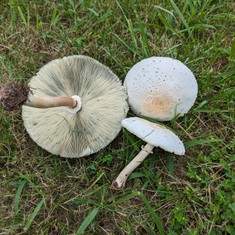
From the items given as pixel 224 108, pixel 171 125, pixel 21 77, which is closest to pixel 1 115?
pixel 21 77

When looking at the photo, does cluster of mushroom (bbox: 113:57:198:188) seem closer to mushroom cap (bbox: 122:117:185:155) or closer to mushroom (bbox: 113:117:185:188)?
mushroom (bbox: 113:117:185:188)

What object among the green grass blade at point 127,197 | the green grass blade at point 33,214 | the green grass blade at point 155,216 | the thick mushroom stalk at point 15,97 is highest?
the thick mushroom stalk at point 15,97

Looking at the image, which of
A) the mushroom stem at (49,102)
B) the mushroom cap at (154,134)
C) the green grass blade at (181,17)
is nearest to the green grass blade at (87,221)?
the mushroom cap at (154,134)

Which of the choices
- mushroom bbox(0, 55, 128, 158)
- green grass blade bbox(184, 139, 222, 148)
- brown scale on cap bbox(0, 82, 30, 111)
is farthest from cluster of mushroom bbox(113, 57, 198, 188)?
brown scale on cap bbox(0, 82, 30, 111)

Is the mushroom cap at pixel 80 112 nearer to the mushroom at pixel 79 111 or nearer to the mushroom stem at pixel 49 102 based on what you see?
the mushroom at pixel 79 111

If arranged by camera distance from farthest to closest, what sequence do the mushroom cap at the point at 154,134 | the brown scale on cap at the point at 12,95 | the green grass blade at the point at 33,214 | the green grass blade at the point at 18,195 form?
the green grass blade at the point at 18,195, the green grass blade at the point at 33,214, the mushroom cap at the point at 154,134, the brown scale on cap at the point at 12,95

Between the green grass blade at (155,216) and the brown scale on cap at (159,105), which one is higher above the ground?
the brown scale on cap at (159,105)

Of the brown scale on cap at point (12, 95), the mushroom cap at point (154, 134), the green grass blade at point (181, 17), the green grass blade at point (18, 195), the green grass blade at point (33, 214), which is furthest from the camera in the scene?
the green grass blade at point (181, 17)
